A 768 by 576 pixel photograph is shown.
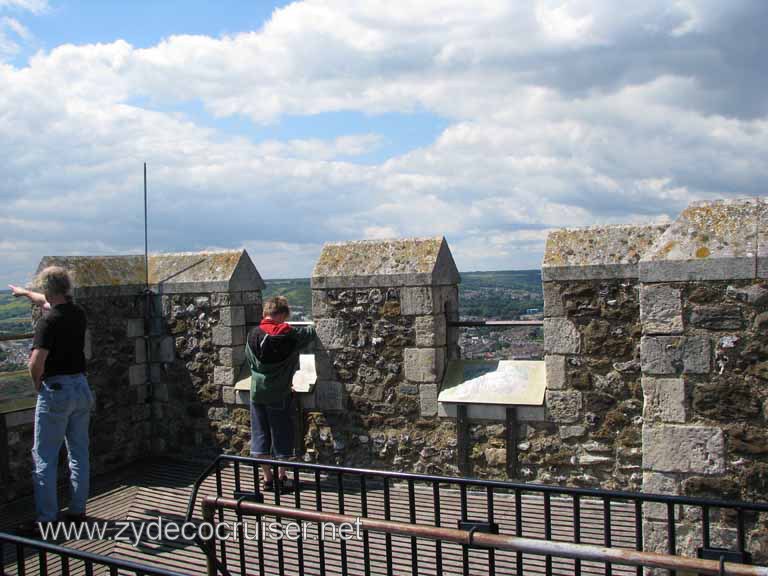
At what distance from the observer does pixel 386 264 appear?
6.20 m

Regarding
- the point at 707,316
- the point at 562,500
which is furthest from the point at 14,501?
the point at 707,316

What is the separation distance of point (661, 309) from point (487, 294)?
286 inches

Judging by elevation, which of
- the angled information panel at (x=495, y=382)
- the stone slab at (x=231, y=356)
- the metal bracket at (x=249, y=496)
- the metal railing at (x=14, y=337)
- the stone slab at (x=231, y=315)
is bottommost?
the metal bracket at (x=249, y=496)

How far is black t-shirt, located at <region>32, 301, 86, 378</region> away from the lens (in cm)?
500

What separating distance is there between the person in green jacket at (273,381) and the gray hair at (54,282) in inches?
60.4

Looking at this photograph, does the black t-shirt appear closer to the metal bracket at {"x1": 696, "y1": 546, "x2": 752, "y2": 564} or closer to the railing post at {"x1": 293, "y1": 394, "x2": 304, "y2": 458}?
the railing post at {"x1": 293, "y1": 394, "x2": 304, "y2": 458}

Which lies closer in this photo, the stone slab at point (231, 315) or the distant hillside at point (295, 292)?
the stone slab at point (231, 315)

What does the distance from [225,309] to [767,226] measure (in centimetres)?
474

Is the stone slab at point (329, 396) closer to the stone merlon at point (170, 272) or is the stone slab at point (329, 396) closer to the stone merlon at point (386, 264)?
the stone merlon at point (386, 264)

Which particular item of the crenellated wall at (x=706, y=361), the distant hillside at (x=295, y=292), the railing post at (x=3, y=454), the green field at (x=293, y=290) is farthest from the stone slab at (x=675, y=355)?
the green field at (x=293, y=290)

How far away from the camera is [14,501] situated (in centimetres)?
609

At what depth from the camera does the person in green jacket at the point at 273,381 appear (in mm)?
5992

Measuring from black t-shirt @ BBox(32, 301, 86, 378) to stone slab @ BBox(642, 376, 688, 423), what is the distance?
12.6ft

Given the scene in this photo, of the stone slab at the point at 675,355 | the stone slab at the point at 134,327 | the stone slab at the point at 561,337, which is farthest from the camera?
the stone slab at the point at 134,327
